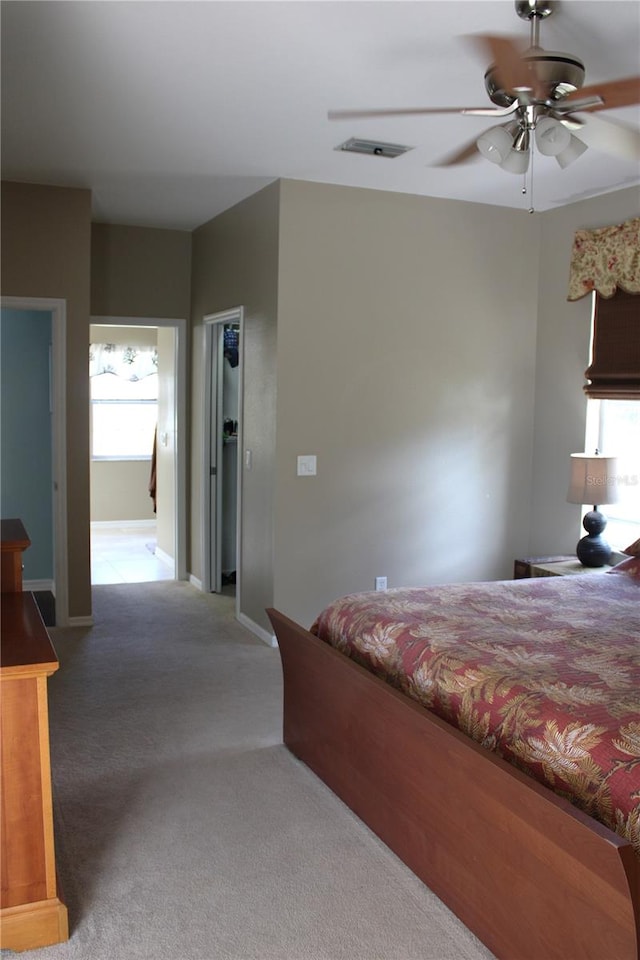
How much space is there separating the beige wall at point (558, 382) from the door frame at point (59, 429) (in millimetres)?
3075

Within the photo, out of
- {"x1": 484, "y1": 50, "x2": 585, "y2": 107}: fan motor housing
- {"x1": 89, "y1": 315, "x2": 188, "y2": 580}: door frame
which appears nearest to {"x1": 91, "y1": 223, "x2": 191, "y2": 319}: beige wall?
{"x1": 89, "y1": 315, "x2": 188, "y2": 580}: door frame

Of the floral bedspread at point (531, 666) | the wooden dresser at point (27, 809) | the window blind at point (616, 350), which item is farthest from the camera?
the window blind at point (616, 350)

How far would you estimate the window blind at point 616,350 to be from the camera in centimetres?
488

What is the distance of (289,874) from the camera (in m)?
2.76

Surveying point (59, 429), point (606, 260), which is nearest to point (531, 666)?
point (606, 260)

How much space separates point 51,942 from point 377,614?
1.50 m

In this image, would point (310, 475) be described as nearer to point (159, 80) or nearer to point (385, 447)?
point (385, 447)

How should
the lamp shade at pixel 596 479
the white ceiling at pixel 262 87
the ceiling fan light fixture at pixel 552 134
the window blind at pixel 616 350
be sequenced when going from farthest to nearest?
1. the window blind at pixel 616 350
2. the lamp shade at pixel 596 479
3. the white ceiling at pixel 262 87
4. the ceiling fan light fixture at pixel 552 134

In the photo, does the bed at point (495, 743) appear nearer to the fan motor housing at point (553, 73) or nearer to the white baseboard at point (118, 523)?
the fan motor housing at point (553, 73)

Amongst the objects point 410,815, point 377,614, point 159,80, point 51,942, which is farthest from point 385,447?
point 51,942

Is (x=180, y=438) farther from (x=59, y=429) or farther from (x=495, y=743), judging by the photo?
(x=495, y=743)

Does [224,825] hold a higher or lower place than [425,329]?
lower

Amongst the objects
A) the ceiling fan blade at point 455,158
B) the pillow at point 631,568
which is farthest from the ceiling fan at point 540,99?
the pillow at point 631,568

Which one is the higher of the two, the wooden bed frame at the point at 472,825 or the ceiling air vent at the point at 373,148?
the ceiling air vent at the point at 373,148
